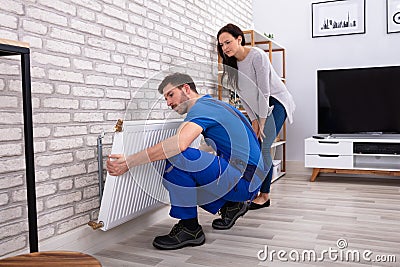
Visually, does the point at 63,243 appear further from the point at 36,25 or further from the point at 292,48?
the point at 292,48

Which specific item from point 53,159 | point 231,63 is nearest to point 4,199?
point 53,159

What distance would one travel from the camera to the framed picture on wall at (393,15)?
392 cm

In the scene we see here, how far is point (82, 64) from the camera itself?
2.00 metres

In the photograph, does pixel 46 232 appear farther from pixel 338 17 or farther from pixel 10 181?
pixel 338 17

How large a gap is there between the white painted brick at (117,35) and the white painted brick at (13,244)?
3.52 feet

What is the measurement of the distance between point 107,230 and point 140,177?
0.32m

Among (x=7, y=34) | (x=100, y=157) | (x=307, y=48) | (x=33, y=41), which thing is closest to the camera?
(x=7, y=34)

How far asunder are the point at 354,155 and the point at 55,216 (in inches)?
110

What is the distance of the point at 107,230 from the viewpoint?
2.13 m

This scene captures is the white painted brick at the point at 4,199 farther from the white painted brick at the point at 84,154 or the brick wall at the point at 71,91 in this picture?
the white painted brick at the point at 84,154

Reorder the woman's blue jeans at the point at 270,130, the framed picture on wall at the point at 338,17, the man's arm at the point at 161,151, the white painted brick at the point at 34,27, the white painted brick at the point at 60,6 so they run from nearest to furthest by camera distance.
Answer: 1. the white painted brick at the point at 34,27
2. the white painted brick at the point at 60,6
3. the man's arm at the point at 161,151
4. the woman's blue jeans at the point at 270,130
5. the framed picture on wall at the point at 338,17

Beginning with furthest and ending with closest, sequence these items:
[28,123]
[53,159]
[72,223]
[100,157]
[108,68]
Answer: [108,68] < [100,157] < [72,223] < [53,159] < [28,123]

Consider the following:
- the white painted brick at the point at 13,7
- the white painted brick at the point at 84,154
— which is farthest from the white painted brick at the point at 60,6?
the white painted brick at the point at 84,154

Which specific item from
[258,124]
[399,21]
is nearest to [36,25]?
[258,124]
